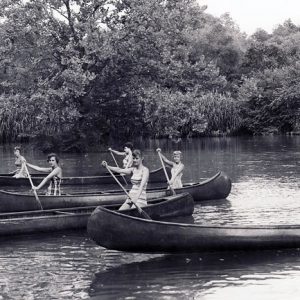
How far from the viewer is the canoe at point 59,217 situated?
1638 centimetres

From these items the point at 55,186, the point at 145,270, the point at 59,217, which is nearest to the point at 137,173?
the point at 59,217

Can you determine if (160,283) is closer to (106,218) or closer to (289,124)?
(106,218)

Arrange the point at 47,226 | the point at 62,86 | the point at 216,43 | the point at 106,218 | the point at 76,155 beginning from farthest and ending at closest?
1. the point at 216,43
2. the point at 76,155
3. the point at 62,86
4. the point at 47,226
5. the point at 106,218

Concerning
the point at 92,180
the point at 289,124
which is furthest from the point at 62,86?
the point at 289,124

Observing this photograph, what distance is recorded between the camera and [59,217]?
16.9 meters

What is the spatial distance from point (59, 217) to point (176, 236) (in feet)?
14.4

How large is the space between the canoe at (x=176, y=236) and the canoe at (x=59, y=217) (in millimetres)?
Result: 2574

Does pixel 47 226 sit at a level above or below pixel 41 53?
below

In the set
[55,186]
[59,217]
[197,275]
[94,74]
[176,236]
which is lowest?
[197,275]

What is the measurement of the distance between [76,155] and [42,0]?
10256 mm

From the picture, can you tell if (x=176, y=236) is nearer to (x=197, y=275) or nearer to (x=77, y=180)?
(x=197, y=275)

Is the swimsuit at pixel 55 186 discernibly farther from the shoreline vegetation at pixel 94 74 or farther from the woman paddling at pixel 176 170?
the shoreline vegetation at pixel 94 74

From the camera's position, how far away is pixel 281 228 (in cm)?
1401

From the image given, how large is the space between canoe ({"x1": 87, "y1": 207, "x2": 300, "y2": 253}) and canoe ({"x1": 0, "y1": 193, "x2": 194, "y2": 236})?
257 cm
